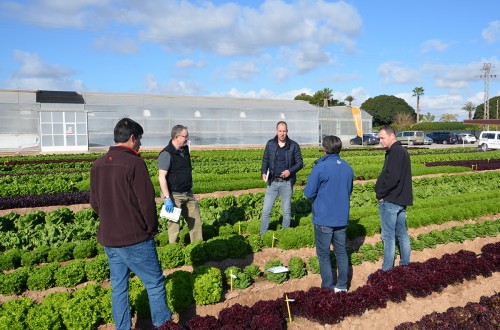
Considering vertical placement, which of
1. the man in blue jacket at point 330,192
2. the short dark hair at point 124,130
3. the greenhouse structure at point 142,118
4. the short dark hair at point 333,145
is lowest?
the man in blue jacket at point 330,192

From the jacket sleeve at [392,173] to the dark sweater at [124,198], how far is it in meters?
3.42

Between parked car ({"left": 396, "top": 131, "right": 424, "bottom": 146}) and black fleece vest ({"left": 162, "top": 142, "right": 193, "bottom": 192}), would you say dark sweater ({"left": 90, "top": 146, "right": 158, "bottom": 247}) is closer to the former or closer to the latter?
black fleece vest ({"left": 162, "top": 142, "right": 193, "bottom": 192})

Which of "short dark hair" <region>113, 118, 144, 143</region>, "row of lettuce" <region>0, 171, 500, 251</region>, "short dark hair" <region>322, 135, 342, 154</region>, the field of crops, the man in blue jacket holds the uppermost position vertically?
"short dark hair" <region>113, 118, 144, 143</region>

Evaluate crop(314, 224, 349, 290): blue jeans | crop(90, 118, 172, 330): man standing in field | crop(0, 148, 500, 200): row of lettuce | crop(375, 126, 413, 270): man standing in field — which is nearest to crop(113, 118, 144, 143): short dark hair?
crop(90, 118, 172, 330): man standing in field

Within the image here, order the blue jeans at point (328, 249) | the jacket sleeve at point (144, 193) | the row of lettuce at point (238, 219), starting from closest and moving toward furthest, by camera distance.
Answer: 1. the jacket sleeve at point (144, 193)
2. the blue jeans at point (328, 249)
3. the row of lettuce at point (238, 219)

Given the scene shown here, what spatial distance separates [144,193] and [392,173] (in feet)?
11.8

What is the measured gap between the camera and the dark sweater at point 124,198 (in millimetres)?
4078

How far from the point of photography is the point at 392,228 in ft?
20.4

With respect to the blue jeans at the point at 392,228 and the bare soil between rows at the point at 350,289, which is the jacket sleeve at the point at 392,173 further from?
the bare soil between rows at the point at 350,289

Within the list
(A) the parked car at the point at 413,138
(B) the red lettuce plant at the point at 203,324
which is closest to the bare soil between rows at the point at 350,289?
(B) the red lettuce plant at the point at 203,324

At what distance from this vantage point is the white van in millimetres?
36438

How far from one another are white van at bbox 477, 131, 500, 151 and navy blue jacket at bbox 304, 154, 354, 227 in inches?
1442

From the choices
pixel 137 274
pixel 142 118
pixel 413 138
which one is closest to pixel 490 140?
pixel 413 138

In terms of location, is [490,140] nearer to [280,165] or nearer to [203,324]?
[280,165]
